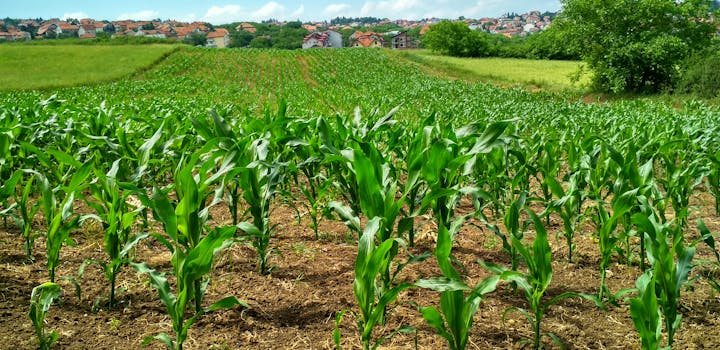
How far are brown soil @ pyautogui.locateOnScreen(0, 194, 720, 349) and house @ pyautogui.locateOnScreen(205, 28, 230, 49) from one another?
491 ft

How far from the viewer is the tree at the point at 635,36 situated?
81.8ft

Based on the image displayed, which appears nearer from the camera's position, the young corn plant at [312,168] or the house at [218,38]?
the young corn plant at [312,168]

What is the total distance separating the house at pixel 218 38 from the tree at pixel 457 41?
92.2m

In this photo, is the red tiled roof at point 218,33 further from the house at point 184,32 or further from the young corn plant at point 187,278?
the young corn plant at point 187,278

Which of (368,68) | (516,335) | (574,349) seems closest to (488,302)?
(516,335)

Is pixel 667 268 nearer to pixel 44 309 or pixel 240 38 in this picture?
pixel 44 309

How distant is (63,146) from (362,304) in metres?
4.87

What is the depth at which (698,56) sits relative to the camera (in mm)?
23562

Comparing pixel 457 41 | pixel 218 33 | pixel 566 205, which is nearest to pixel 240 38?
pixel 218 33

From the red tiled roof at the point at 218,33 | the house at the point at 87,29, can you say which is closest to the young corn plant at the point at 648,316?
the red tiled roof at the point at 218,33

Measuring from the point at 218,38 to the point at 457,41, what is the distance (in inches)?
3862

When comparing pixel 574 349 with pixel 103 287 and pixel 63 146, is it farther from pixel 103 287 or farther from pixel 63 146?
pixel 63 146

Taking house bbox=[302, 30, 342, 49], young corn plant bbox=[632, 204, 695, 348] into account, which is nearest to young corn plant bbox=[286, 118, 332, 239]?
young corn plant bbox=[632, 204, 695, 348]

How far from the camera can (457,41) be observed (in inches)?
2670
